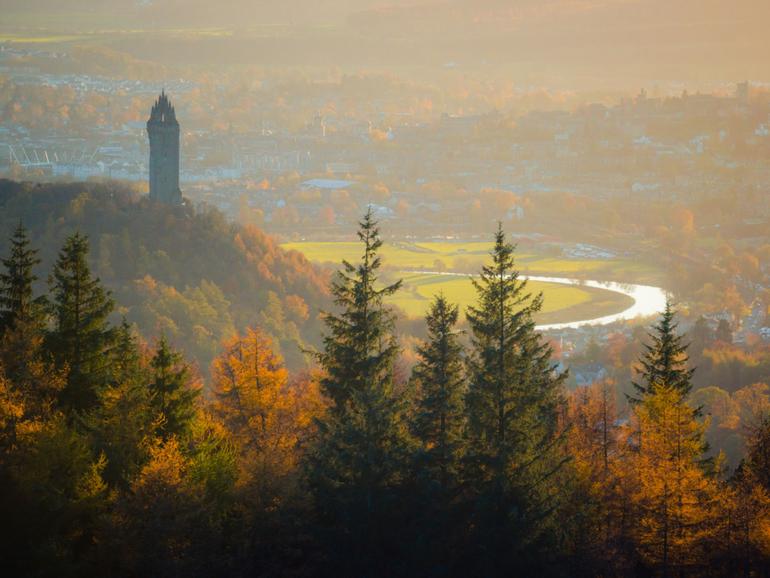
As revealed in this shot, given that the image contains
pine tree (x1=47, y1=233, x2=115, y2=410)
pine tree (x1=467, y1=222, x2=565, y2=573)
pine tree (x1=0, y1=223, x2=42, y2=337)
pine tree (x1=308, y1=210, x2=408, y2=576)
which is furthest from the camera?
pine tree (x1=0, y1=223, x2=42, y2=337)

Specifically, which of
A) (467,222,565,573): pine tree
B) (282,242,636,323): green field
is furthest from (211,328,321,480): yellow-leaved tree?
(282,242,636,323): green field

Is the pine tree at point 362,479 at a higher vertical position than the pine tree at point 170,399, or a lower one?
lower

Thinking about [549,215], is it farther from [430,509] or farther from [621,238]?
[430,509]

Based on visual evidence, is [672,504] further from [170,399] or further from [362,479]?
[170,399]

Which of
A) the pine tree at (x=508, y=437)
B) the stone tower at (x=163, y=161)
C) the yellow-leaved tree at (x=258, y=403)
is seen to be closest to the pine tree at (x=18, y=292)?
the yellow-leaved tree at (x=258, y=403)

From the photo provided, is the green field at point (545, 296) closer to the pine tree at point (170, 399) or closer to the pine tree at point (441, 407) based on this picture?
the pine tree at point (170, 399)

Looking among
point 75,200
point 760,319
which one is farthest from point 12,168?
point 760,319

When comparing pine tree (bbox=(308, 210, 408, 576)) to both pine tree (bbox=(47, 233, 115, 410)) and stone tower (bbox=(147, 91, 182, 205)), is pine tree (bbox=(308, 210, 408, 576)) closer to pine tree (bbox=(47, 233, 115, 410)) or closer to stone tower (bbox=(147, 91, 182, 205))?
pine tree (bbox=(47, 233, 115, 410))

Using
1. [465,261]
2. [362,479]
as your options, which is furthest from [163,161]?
[362,479]
